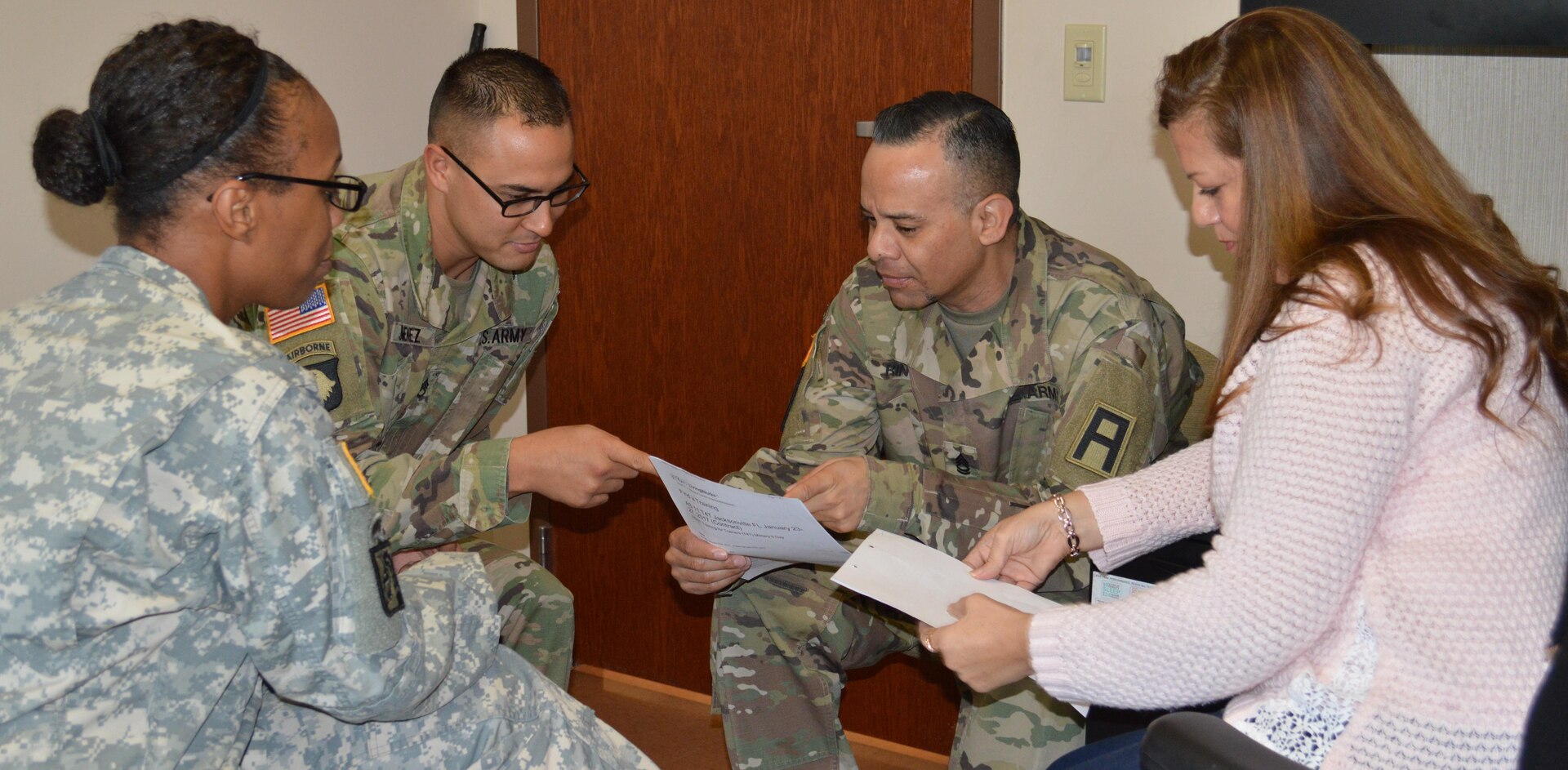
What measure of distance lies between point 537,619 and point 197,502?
1.22 meters

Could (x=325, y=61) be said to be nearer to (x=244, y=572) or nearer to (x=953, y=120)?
(x=953, y=120)

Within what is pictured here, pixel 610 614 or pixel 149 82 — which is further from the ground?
pixel 149 82

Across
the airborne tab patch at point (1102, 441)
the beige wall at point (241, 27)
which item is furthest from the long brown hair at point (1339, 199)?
the beige wall at point (241, 27)

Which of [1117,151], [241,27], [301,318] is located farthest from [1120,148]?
[241,27]

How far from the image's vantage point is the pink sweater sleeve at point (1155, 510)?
5.46 feet

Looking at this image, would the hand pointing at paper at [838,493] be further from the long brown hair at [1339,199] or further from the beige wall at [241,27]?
the beige wall at [241,27]

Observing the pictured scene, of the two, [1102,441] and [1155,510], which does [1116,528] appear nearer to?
[1155,510]

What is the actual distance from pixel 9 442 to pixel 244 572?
0.24m

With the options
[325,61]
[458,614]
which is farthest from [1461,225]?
[325,61]

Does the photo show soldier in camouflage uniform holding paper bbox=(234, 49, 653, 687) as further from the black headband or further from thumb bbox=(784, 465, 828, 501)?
the black headband

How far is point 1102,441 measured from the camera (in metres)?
1.95

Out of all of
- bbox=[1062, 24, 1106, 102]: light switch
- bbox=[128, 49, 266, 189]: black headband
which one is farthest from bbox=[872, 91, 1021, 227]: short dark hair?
bbox=[128, 49, 266, 189]: black headband

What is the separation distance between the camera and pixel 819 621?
2.12 meters

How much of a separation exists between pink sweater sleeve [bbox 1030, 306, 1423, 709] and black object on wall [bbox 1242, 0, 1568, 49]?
3.15 ft
